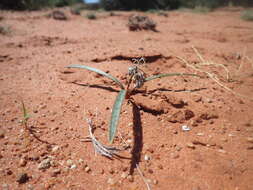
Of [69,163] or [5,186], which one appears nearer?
[5,186]

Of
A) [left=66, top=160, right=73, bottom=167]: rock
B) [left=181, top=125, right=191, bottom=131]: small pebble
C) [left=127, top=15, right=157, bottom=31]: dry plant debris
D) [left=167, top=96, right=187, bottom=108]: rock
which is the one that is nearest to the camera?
[left=66, top=160, right=73, bottom=167]: rock

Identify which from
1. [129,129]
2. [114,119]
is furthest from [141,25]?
[114,119]

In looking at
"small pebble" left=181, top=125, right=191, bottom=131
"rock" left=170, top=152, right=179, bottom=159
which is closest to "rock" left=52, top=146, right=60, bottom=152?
"rock" left=170, top=152, right=179, bottom=159

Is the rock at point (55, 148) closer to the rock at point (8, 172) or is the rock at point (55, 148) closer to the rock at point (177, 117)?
the rock at point (8, 172)

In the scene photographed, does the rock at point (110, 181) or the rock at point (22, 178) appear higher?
the rock at point (22, 178)

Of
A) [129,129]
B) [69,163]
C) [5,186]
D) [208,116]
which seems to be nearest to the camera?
[5,186]

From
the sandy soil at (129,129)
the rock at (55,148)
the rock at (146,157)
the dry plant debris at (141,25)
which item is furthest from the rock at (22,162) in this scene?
the dry plant debris at (141,25)

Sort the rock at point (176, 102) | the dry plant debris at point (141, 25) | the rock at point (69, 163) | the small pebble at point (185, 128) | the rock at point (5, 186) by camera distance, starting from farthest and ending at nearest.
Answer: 1. the dry plant debris at point (141, 25)
2. the rock at point (176, 102)
3. the small pebble at point (185, 128)
4. the rock at point (69, 163)
5. the rock at point (5, 186)

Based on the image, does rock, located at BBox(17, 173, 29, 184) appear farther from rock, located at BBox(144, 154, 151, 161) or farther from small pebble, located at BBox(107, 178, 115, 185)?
rock, located at BBox(144, 154, 151, 161)

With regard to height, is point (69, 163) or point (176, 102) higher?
point (176, 102)

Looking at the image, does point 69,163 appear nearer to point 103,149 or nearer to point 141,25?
point 103,149

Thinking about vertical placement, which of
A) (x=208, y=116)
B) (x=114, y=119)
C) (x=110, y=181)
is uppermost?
(x=114, y=119)

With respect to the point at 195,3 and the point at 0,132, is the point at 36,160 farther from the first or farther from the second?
the point at 195,3

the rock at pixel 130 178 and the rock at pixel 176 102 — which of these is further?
the rock at pixel 176 102
